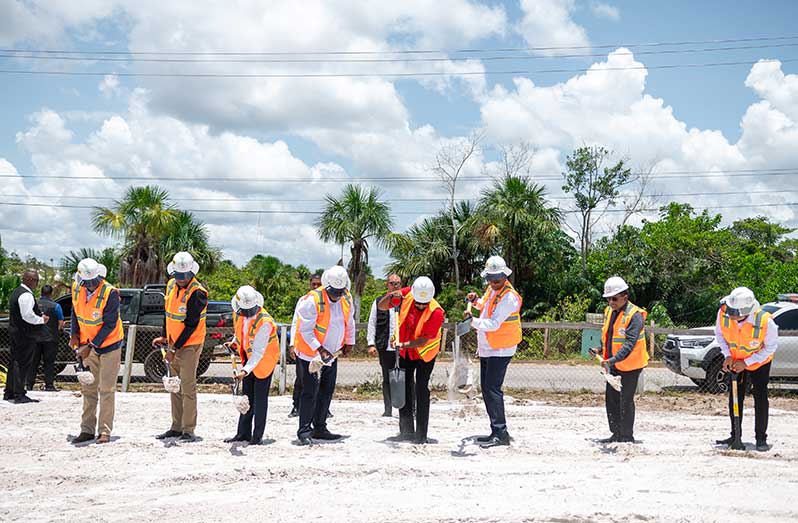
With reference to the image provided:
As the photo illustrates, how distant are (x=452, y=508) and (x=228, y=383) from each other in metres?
8.88

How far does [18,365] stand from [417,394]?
21.0ft

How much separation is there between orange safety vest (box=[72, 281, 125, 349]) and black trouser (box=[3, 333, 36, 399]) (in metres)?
3.50

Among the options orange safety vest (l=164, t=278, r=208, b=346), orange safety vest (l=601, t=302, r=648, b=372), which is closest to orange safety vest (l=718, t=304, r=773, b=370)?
orange safety vest (l=601, t=302, r=648, b=372)

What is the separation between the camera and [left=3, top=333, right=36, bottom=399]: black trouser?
37.2 feet

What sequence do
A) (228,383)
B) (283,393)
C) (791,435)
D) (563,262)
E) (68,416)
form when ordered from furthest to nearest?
(563,262) < (228,383) < (283,393) < (68,416) < (791,435)

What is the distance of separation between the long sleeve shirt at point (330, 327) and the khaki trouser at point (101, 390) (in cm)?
203

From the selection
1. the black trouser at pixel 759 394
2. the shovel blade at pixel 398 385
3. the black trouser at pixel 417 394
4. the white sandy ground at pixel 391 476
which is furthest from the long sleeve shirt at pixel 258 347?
the black trouser at pixel 759 394

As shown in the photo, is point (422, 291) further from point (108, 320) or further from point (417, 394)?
point (108, 320)

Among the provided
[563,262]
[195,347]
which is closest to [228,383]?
[195,347]

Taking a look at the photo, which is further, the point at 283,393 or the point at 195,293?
the point at 283,393

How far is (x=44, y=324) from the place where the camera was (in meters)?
11.8

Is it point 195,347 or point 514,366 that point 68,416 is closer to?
point 195,347

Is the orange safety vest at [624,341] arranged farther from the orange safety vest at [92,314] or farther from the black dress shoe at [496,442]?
the orange safety vest at [92,314]

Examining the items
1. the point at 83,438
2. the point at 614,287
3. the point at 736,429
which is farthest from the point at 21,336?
the point at 736,429
